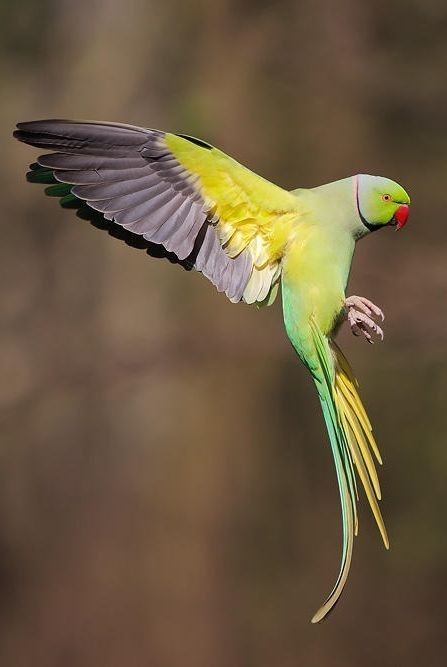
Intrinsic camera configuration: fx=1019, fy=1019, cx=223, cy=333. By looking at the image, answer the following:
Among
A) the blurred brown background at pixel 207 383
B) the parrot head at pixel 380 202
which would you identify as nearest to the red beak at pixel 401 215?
the parrot head at pixel 380 202

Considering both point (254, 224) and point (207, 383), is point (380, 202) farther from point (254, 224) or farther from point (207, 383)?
point (207, 383)

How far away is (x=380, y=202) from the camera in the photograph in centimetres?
97

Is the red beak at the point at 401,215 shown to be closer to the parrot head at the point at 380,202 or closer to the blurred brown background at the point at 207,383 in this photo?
the parrot head at the point at 380,202

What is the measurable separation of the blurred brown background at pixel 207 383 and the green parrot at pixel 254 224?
1.56 m

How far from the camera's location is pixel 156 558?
282 centimetres

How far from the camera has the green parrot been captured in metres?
0.90

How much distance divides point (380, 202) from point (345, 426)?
0.75ft

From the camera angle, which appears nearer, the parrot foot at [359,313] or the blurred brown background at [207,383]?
the parrot foot at [359,313]

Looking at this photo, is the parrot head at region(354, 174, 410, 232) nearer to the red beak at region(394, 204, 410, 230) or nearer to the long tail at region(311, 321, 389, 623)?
the red beak at region(394, 204, 410, 230)

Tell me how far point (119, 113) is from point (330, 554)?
1.30 meters

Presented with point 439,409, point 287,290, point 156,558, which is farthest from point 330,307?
point 156,558

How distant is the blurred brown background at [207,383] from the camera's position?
102 inches

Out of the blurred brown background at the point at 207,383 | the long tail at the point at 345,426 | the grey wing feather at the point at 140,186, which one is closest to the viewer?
the grey wing feather at the point at 140,186

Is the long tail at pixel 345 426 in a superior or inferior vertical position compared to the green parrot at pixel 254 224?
inferior
